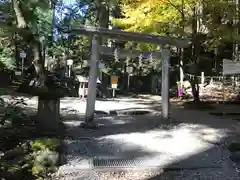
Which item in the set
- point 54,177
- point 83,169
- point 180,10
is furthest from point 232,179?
point 180,10

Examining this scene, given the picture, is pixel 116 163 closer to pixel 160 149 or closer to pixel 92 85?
pixel 160 149

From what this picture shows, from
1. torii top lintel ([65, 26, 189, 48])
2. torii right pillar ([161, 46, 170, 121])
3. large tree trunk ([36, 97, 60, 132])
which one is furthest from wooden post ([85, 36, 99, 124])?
torii right pillar ([161, 46, 170, 121])

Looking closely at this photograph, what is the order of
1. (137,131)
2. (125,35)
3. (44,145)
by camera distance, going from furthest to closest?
(125,35), (137,131), (44,145)

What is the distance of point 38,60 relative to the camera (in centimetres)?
830

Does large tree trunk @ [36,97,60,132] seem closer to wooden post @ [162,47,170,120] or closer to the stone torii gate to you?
the stone torii gate

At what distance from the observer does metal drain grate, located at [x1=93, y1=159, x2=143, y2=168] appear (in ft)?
18.7

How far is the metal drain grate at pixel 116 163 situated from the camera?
224 inches

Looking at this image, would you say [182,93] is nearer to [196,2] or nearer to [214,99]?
[214,99]

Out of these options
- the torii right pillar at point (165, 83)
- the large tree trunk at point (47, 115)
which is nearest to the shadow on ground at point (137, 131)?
the torii right pillar at point (165, 83)

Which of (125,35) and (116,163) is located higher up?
(125,35)

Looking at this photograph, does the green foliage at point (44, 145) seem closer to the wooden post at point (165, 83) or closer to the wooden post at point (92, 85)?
the wooden post at point (92, 85)

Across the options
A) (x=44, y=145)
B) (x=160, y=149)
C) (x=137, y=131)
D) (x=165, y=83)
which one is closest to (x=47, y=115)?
(x=44, y=145)

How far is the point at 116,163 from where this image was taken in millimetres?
5883

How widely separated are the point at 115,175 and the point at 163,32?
10.3m
